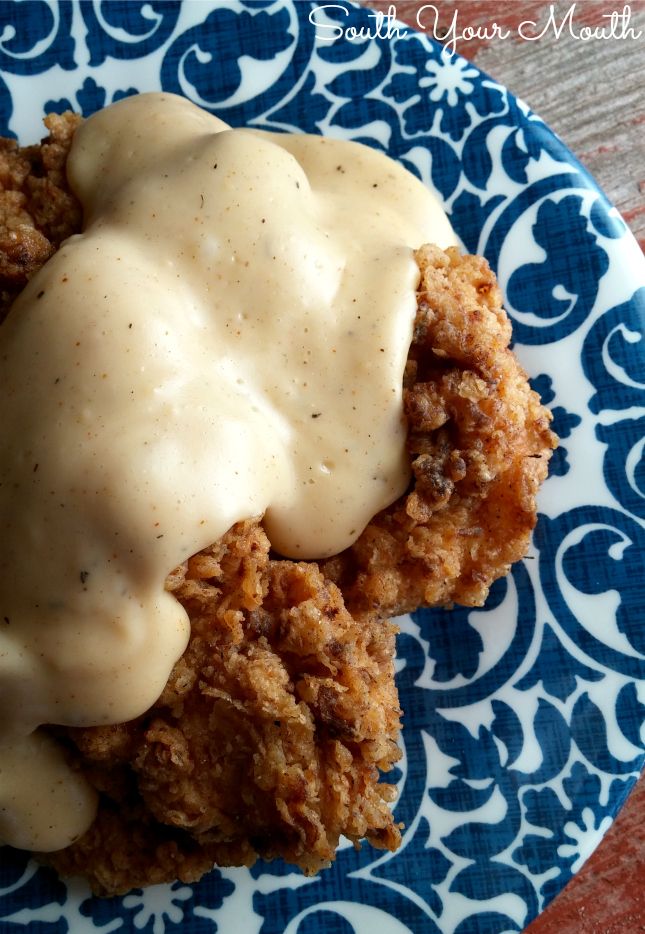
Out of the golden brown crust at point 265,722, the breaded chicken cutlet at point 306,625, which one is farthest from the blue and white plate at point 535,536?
the golden brown crust at point 265,722

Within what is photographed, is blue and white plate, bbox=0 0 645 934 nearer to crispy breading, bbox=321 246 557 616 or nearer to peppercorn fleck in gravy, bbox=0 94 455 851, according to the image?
crispy breading, bbox=321 246 557 616

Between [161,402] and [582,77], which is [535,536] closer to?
[161,402]

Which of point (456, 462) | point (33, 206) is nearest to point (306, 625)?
point (456, 462)

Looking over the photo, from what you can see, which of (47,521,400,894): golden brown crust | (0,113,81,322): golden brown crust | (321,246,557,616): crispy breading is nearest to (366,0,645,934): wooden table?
(321,246,557,616): crispy breading

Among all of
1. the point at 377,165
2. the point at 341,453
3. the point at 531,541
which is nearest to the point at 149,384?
the point at 341,453

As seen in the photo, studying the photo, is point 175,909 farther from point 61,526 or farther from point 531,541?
point 531,541

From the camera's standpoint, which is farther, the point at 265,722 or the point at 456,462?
the point at 456,462
